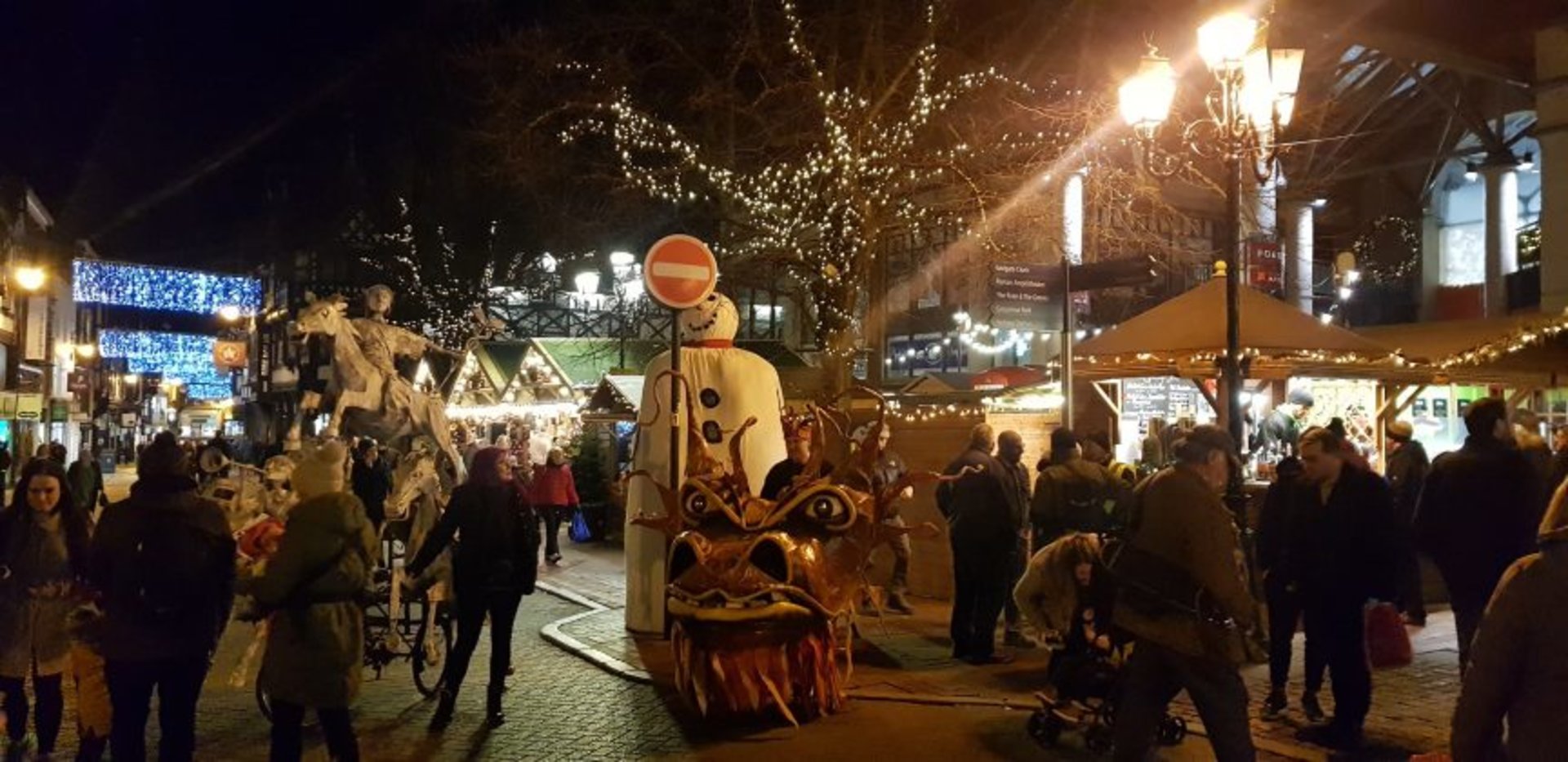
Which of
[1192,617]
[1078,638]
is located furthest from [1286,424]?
[1192,617]

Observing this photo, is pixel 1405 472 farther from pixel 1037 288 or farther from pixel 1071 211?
pixel 1071 211

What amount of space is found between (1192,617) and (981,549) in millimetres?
4126

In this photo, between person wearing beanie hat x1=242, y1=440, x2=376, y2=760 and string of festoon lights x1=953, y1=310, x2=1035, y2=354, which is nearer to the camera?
person wearing beanie hat x1=242, y1=440, x2=376, y2=760

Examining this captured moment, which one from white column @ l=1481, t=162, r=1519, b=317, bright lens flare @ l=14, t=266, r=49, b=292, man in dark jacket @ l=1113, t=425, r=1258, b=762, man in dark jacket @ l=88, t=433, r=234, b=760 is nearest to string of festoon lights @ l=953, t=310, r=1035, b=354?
white column @ l=1481, t=162, r=1519, b=317

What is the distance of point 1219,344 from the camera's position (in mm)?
11539

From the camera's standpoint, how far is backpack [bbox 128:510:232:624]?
18.4 ft

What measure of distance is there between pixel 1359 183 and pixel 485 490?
25.7 meters

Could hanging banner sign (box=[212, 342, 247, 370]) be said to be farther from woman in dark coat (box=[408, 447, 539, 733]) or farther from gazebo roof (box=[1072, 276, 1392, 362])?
woman in dark coat (box=[408, 447, 539, 733])

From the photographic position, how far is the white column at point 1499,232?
22828mm

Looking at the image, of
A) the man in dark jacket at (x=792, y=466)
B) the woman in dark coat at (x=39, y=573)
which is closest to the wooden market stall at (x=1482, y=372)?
the man in dark jacket at (x=792, y=466)

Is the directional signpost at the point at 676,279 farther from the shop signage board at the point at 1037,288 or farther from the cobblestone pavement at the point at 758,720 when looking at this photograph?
the shop signage board at the point at 1037,288

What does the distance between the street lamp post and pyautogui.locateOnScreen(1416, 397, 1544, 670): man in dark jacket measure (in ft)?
4.55

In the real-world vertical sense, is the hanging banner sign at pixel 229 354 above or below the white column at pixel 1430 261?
below

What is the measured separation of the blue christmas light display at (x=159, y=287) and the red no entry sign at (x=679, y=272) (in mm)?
36018
